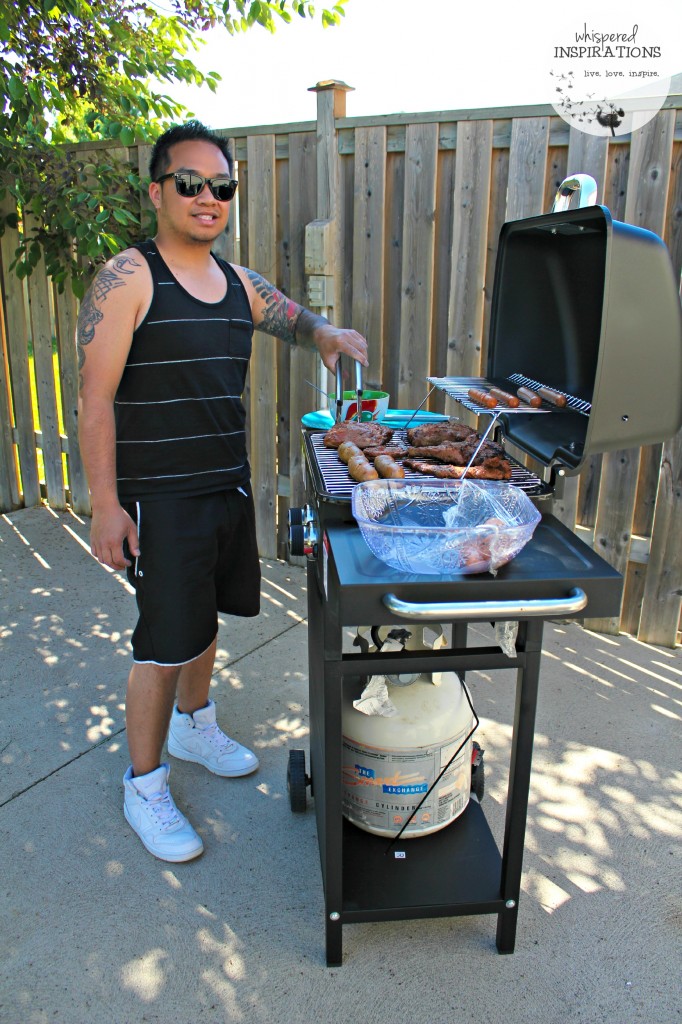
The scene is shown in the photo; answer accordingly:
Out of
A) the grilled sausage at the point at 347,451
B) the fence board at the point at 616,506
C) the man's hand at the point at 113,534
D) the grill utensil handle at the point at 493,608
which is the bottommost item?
the fence board at the point at 616,506

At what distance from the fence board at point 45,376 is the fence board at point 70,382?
7 cm

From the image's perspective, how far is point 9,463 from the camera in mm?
5309

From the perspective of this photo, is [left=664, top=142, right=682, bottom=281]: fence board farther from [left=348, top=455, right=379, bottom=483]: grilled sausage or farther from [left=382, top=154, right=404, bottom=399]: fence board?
[left=348, top=455, right=379, bottom=483]: grilled sausage

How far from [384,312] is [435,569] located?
2.66m

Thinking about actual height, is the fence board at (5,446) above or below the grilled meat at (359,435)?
below

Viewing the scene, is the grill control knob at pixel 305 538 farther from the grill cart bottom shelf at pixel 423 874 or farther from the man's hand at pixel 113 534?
the grill cart bottom shelf at pixel 423 874

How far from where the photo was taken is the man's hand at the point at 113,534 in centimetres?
215

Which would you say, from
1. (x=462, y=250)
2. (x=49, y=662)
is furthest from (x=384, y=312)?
(x=49, y=662)

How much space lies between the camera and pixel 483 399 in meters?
2.10

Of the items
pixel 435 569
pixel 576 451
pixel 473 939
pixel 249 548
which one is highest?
pixel 576 451

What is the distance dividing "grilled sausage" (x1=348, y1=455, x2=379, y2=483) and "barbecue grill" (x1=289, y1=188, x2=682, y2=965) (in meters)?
0.04

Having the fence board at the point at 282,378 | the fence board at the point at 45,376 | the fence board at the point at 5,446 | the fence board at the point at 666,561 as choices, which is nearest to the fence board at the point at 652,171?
the fence board at the point at 666,561

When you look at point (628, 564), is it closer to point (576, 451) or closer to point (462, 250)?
point (462, 250)

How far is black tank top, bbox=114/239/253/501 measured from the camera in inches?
84.6
